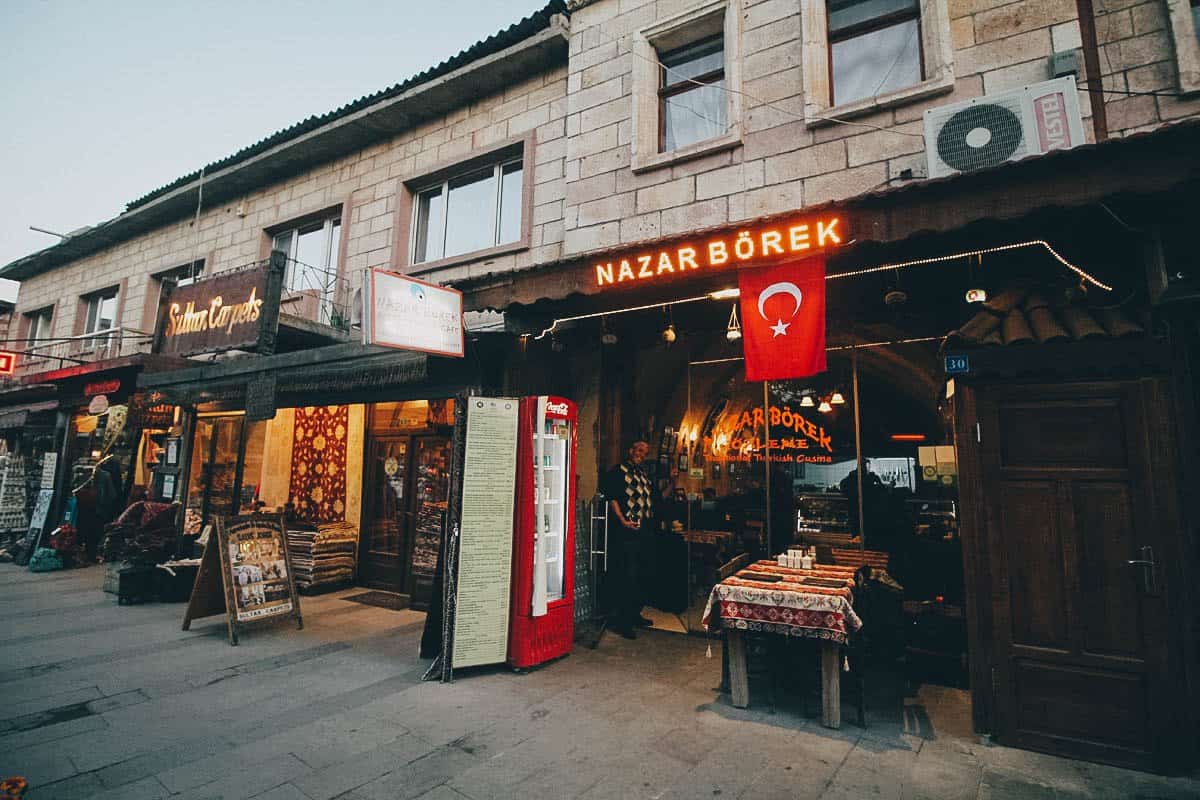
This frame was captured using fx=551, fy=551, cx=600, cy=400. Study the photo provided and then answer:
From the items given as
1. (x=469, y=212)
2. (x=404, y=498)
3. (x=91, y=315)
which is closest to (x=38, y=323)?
(x=91, y=315)

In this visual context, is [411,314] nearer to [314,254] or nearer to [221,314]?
[221,314]

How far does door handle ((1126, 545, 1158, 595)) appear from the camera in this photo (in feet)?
11.9

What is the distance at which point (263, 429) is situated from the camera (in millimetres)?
10305

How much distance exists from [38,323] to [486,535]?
1928 centimetres

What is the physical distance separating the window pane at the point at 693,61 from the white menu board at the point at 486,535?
5116mm

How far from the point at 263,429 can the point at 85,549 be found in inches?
182

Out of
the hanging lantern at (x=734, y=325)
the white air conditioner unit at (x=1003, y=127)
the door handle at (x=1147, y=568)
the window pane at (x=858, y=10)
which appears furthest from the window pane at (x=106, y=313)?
the door handle at (x=1147, y=568)

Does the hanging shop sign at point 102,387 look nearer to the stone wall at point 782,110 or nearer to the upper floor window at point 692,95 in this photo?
the stone wall at point 782,110

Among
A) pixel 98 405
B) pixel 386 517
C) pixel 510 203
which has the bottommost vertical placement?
pixel 386 517

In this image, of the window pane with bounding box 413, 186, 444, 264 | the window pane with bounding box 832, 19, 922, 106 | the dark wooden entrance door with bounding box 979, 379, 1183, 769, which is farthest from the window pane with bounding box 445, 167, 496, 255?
the dark wooden entrance door with bounding box 979, 379, 1183, 769

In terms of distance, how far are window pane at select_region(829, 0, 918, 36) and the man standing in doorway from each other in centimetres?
571

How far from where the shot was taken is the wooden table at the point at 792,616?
418 centimetres

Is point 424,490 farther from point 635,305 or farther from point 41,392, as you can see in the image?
point 41,392

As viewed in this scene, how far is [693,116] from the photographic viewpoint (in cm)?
715
